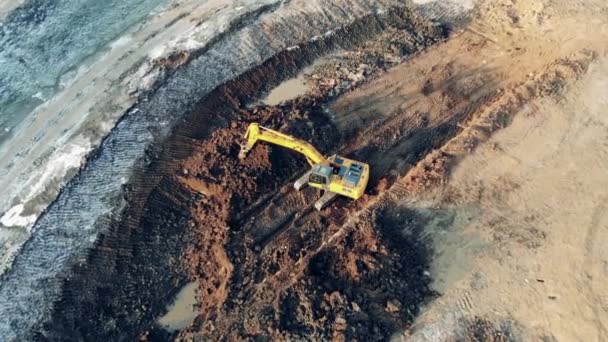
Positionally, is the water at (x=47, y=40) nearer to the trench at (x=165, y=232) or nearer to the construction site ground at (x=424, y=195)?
the trench at (x=165, y=232)

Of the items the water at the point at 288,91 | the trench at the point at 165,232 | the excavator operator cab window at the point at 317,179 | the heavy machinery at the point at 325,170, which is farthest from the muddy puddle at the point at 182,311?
the water at the point at 288,91

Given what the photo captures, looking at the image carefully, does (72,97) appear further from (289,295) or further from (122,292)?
(289,295)

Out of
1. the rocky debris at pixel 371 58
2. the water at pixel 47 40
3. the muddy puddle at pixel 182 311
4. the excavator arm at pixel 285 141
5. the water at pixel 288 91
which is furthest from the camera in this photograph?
the water at pixel 47 40

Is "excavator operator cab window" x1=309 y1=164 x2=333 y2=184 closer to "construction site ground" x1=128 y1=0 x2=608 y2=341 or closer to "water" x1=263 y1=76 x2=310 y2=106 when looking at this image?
"construction site ground" x1=128 y1=0 x2=608 y2=341

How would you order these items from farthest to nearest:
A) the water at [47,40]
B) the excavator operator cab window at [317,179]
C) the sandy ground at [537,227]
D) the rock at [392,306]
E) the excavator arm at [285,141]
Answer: the water at [47,40] → the excavator arm at [285,141] → the excavator operator cab window at [317,179] → the sandy ground at [537,227] → the rock at [392,306]

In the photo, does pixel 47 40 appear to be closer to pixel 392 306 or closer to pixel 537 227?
pixel 392 306

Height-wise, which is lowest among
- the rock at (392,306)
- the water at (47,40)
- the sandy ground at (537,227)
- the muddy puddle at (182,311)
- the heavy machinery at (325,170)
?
the sandy ground at (537,227)
